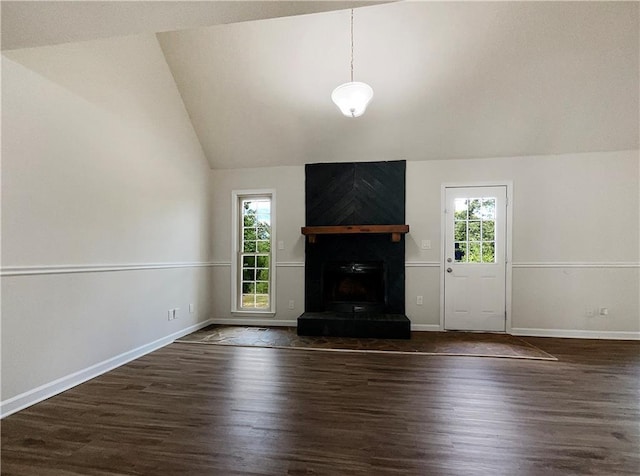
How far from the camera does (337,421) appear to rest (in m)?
1.99

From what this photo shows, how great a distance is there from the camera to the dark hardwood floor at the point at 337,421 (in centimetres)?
159

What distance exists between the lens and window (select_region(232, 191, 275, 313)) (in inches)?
192

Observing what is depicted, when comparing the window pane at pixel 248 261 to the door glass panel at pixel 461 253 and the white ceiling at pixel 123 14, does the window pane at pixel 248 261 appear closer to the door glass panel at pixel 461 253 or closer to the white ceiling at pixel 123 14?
the door glass panel at pixel 461 253

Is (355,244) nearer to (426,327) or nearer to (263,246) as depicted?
(263,246)

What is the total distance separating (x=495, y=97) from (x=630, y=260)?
2.87m

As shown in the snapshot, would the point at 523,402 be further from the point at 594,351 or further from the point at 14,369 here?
the point at 14,369

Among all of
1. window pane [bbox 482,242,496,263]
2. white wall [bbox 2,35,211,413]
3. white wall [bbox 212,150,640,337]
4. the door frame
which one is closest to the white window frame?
white wall [bbox 2,35,211,413]

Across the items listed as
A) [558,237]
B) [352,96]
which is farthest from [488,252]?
[352,96]

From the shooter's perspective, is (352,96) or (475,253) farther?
(475,253)

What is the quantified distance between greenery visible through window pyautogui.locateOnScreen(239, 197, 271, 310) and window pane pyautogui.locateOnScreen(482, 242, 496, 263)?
321 centimetres

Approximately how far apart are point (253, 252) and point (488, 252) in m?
3.55

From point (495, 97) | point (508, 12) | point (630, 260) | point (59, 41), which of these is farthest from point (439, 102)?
point (59, 41)

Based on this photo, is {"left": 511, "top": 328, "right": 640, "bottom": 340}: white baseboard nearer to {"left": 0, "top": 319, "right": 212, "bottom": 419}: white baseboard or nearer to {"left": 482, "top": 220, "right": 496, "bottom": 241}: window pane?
{"left": 482, "top": 220, "right": 496, "bottom": 241}: window pane

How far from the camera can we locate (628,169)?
4.10 metres
